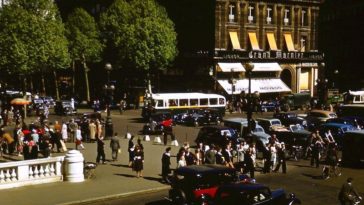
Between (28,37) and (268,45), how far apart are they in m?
30.5

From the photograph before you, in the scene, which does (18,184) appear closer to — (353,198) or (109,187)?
(109,187)

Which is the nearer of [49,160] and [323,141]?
[49,160]

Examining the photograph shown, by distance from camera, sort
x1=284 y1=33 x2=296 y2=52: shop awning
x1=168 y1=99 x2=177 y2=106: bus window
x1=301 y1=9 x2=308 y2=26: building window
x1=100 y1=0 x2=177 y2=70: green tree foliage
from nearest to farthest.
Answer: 1. x1=168 y1=99 x2=177 y2=106: bus window
2. x1=100 y1=0 x2=177 y2=70: green tree foliage
3. x1=284 y1=33 x2=296 y2=52: shop awning
4. x1=301 y1=9 x2=308 y2=26: building window

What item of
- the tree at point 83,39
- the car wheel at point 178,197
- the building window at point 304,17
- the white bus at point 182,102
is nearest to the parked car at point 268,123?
the white bus at point 182,102

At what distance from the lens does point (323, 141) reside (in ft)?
107

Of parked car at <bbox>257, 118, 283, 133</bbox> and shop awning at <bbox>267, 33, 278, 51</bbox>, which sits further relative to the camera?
shop awning at <bbox>267, 33, 278, 51</bbox>

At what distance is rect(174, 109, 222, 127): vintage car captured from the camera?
157 ft

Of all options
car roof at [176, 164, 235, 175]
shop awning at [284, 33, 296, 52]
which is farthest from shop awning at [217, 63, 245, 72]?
car roof at [176, 164, 235, 175]

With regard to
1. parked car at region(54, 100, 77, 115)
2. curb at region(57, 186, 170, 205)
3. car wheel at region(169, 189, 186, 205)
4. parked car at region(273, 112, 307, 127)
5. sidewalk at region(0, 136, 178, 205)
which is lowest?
curb at region(57, 186, 170, 205)

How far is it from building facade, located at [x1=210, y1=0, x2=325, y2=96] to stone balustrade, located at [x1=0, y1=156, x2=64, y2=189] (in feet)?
131

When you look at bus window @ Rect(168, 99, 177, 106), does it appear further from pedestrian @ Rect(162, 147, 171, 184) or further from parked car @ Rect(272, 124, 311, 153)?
pedestrian @ Rect(162, 147, 171, 184)

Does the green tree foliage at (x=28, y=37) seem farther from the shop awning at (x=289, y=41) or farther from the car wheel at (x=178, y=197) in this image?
the car wheel at (x=178, y=197)

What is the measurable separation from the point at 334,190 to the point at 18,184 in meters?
13.6

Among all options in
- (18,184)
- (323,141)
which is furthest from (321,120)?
(18,184)
